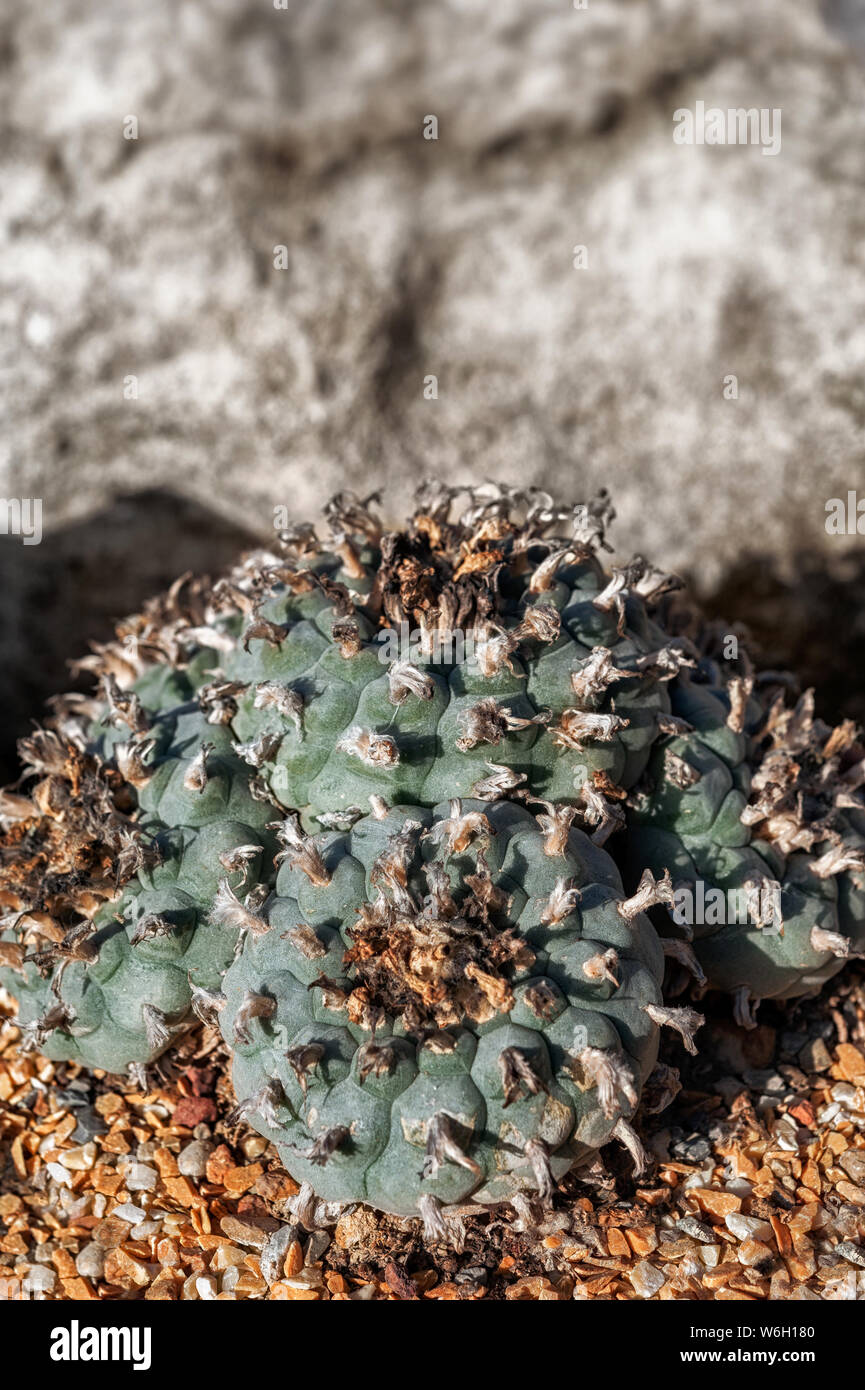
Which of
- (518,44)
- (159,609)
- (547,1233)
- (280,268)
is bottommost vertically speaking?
(547,1233)

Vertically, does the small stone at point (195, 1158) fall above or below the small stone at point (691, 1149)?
below

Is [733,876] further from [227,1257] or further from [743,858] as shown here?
[227,1257]

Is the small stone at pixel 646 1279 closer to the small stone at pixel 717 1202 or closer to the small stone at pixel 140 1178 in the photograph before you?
the small stone at pixel 717 1202

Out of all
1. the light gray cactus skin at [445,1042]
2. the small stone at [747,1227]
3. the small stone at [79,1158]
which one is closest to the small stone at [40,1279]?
the small stone at [79,1158]

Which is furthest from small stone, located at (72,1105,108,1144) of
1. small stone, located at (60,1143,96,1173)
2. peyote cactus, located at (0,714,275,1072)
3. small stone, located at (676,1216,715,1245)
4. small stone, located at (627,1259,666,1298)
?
small stone, located at (676,1216,715,1245)
